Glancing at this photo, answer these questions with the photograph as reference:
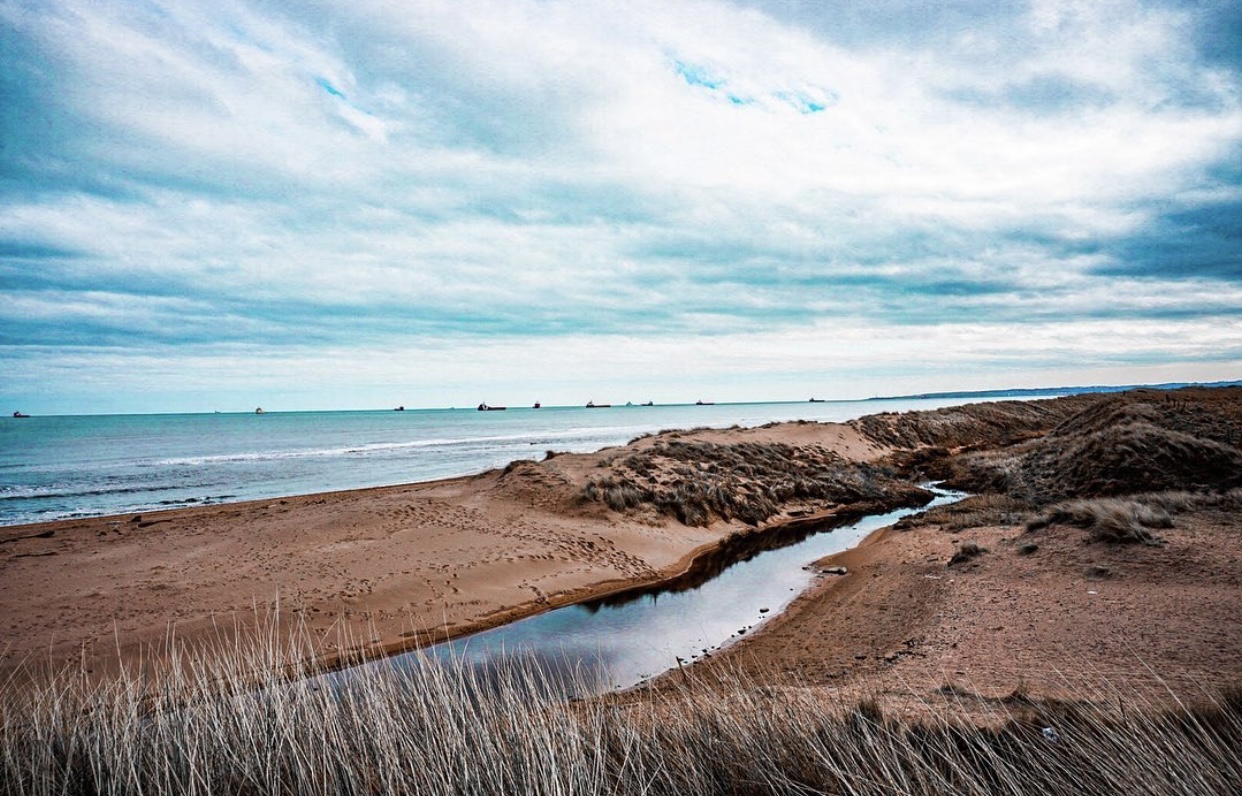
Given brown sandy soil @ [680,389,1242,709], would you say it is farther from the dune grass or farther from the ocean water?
the ocean water

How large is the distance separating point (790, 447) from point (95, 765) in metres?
25.6

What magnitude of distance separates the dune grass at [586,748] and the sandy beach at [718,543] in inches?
47.6

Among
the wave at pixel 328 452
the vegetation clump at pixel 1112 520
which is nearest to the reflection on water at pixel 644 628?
the vegetation clump at pixel 1112 520

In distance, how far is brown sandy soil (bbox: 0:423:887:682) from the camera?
9.38 m

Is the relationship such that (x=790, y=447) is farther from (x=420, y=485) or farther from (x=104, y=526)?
(x=104, y=526)

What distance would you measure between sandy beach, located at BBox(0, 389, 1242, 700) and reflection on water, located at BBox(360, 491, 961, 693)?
52cm

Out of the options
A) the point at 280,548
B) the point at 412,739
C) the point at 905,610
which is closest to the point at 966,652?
the point at 905,610

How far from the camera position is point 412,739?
377 cm

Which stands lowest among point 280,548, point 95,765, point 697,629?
point 697,629

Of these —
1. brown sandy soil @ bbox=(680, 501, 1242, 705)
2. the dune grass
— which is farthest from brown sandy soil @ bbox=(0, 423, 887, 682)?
brown sandy soil @ bbox=(680, 501, 1242, 705)

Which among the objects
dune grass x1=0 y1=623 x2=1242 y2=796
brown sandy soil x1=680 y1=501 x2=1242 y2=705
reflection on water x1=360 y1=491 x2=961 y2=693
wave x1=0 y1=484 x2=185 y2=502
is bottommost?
reflection on water x1=360 y1=491 x2=961 y2=693

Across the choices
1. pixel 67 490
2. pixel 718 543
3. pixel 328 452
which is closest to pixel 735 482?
pixel 718 543

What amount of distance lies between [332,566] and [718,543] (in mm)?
9443

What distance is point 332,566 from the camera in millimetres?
12148
